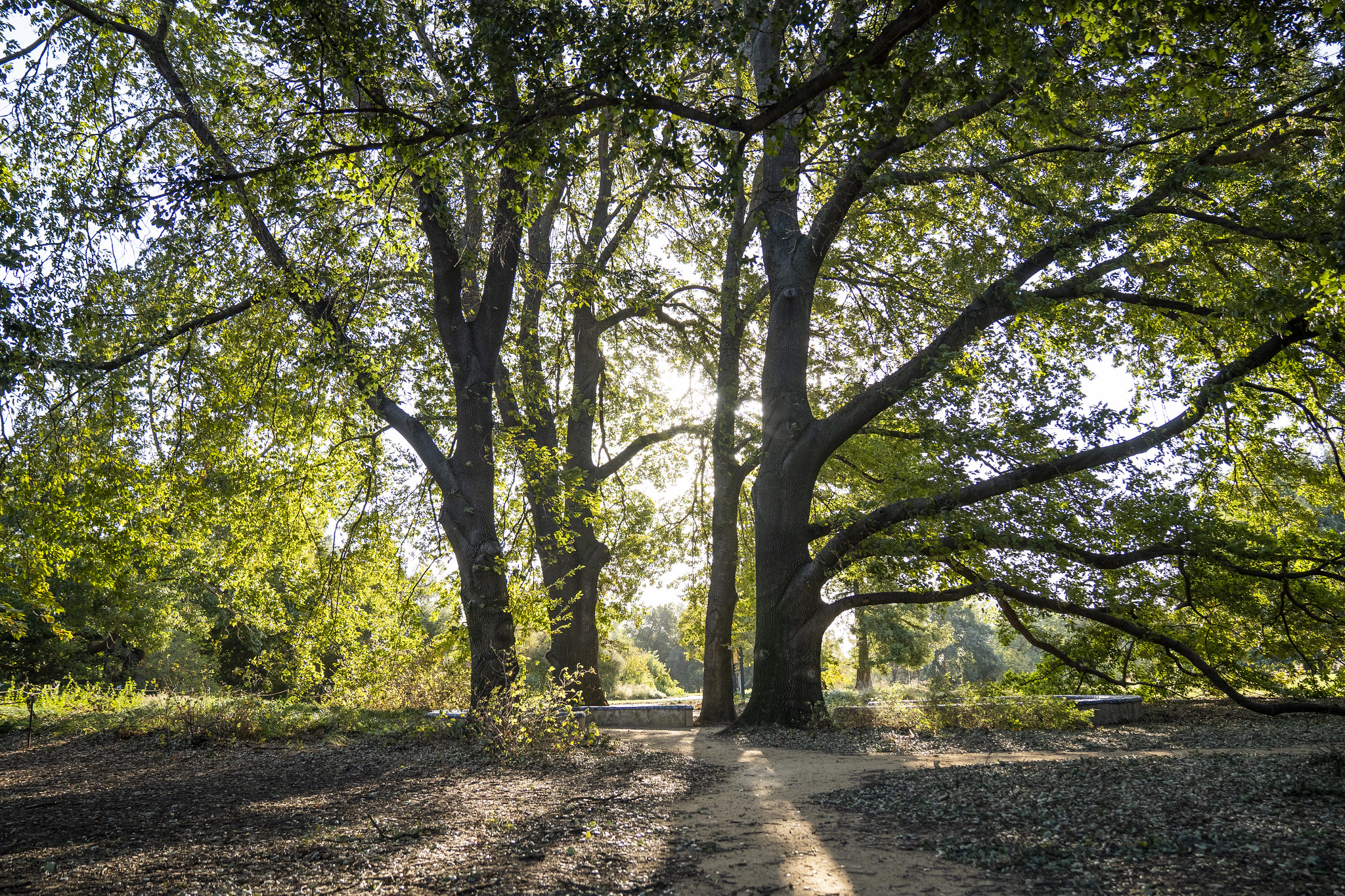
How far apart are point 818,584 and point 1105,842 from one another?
6080mm

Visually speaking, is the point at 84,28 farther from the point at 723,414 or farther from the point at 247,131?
the point at 723,414

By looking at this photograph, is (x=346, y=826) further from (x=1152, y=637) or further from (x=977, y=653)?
(x=977, y=653)

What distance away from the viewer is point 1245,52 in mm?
7086

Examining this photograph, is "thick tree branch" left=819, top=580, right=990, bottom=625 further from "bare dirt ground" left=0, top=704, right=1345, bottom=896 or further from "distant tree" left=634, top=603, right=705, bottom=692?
"distant tree" left=634, top=603, right=705, bottom=692

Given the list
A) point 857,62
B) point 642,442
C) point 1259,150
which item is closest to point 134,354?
point 642,442

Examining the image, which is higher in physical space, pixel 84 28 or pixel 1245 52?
pixel 84 28

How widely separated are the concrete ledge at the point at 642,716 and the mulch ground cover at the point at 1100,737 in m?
2.94

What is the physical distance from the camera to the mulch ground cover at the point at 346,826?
126 inches

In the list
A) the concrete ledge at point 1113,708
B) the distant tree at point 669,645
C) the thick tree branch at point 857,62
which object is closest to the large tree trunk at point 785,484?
the concrete ledge at point 1113,708

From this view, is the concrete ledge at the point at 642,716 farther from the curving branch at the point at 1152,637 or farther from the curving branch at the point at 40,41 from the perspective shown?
the curving branch at the point at 40,41

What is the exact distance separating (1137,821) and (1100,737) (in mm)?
5118

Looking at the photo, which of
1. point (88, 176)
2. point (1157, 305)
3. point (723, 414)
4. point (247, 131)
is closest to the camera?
point (88, 176)

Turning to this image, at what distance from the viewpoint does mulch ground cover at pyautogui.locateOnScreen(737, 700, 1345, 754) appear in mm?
7145

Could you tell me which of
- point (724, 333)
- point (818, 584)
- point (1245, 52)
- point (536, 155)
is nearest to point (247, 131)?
point (536, 155)
